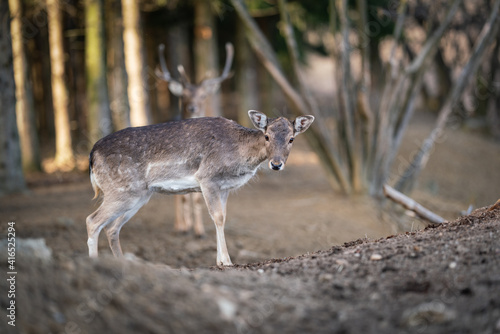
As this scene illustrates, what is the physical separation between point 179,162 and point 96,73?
8.52 meters

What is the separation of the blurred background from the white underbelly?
9.15ft

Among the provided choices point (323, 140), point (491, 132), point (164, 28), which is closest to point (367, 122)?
point (323, 140)

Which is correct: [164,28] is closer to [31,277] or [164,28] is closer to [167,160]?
[167,160]

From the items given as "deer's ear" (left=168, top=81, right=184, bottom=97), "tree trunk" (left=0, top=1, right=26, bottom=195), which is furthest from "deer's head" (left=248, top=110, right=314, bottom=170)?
"tree trunk" (left=0, top=1, right=26, bottom=195)

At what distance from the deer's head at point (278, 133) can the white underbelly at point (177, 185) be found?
93 cm

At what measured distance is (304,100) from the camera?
11.7 meters

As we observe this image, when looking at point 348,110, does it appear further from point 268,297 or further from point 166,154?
point 268,297

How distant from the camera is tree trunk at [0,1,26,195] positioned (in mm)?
10992

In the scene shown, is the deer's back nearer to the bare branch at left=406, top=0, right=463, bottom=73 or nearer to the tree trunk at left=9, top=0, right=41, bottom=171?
the bare branch at left=406, top=0, right=463, bottom=73

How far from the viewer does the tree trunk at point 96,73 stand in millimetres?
14227

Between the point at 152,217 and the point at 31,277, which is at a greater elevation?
the point at 31,277

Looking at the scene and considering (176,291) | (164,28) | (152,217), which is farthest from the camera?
(164,28)

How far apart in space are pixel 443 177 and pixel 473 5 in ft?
28.0

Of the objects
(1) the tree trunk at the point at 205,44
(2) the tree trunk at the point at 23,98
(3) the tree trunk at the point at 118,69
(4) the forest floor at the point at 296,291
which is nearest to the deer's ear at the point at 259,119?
(4) the forest floor at the point at 296,291
